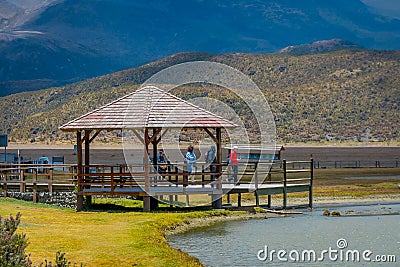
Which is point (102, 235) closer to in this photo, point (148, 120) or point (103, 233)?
point (103, 233)

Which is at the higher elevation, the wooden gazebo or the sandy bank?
the wooden gazebo

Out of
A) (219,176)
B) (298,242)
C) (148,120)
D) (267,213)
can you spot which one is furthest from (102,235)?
(267,213)

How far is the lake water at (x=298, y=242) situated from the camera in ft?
63.6

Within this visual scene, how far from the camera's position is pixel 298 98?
115562 mm

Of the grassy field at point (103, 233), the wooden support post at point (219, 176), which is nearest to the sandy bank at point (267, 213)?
the grassy field at point (103, 233)

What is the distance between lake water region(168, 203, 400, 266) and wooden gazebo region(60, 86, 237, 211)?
3480mm

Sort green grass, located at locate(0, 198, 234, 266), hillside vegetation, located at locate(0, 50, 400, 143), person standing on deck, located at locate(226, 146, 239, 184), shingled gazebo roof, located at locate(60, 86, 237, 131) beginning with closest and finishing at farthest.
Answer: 1. green grass, located at locate(0, 198, 234, 266)
2. shingled gazebo roof, located at locate(60, 86, 237, 131)
3. person standing on deck, located at locate(226, 146, 239, 184)
4. hillside vegetation, located at locate(0, 50, 400, 143)

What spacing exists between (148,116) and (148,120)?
0.27 metres

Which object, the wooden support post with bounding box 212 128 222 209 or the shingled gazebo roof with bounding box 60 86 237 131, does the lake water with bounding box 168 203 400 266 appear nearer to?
the wooden support post with bounding box 212 128 222 209

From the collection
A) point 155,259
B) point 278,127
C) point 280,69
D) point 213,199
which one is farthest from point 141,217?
point 280,69

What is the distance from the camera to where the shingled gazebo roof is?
2814 cm

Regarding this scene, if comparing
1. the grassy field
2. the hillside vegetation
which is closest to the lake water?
the grassy field

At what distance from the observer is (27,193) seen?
33750mm

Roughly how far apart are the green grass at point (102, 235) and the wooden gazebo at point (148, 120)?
65.8 inches
